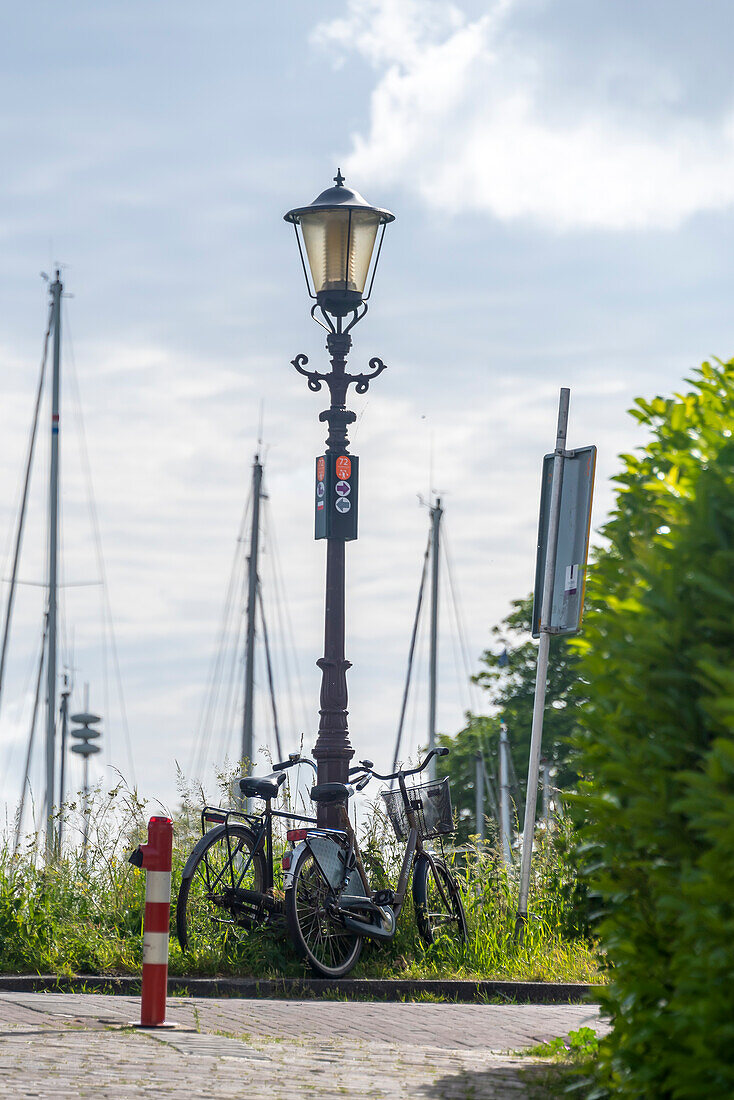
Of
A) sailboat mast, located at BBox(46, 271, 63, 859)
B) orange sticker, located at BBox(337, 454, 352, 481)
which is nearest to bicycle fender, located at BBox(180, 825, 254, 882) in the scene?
orange sticker, located at BBox(337, 454, 352, 481)

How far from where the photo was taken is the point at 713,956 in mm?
3291

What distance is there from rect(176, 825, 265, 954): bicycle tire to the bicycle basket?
1.00 meters

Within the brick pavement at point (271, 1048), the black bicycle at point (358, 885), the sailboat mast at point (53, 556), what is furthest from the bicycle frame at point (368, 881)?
the sailboat mast at point (53, 556)

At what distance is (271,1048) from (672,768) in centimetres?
309

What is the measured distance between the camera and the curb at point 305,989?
324 inches

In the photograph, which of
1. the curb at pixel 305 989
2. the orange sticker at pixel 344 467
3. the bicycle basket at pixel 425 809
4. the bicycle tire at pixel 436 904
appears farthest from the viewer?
the orange sticker at pixel 344 467

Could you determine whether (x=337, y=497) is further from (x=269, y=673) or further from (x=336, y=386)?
(x=269, y=673)

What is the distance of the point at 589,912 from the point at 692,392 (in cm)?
255

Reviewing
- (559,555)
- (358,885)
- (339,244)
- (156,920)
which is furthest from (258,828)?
(339,244)

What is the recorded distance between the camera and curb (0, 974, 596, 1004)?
823cm

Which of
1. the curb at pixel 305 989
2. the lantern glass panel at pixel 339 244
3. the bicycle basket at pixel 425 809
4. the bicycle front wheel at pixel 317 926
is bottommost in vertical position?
the curb at pixel 305 989

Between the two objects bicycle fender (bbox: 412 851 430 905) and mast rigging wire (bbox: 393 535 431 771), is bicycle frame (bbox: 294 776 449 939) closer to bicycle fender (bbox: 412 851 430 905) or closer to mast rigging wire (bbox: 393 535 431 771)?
bicycle fender (bbox: 412 851 430 905)

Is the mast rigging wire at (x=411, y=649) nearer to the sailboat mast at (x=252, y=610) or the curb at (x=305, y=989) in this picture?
the sailboat mast at (x=252, y=610)

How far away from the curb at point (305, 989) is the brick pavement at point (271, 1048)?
11.3 inches
